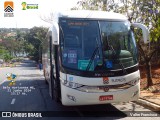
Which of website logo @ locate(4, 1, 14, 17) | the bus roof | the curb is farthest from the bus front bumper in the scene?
website logo @ locate(4, 1, 14, 17)

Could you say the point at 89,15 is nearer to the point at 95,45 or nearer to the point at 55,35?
the point at 95,45

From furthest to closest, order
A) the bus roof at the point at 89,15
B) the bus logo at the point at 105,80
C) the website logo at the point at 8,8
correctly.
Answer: the website logo at the point at 8,8 → the bus roof at the point at 89,15 → the bus logo at the point at 105,80

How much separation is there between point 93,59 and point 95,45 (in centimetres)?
49

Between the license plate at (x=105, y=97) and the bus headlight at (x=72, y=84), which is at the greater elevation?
the bus headlight at (x=72, y=84)

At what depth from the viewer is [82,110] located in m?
8.76

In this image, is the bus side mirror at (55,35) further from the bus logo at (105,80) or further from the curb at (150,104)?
the curb at (150,104)

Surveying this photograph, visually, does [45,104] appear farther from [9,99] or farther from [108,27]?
[108,27]

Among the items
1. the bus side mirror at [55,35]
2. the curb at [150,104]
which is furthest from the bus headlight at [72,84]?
the curb at [150,104]

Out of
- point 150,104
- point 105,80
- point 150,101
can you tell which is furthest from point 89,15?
point 150,101

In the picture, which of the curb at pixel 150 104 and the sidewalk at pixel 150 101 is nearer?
the curb at pixel 150 104

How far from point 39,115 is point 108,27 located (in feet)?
11.7

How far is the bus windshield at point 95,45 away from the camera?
7680mm

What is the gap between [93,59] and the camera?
7.67 m

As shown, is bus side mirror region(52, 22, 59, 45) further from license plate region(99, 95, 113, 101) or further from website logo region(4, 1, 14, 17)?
website logo region(4, 1, 14, 17)
